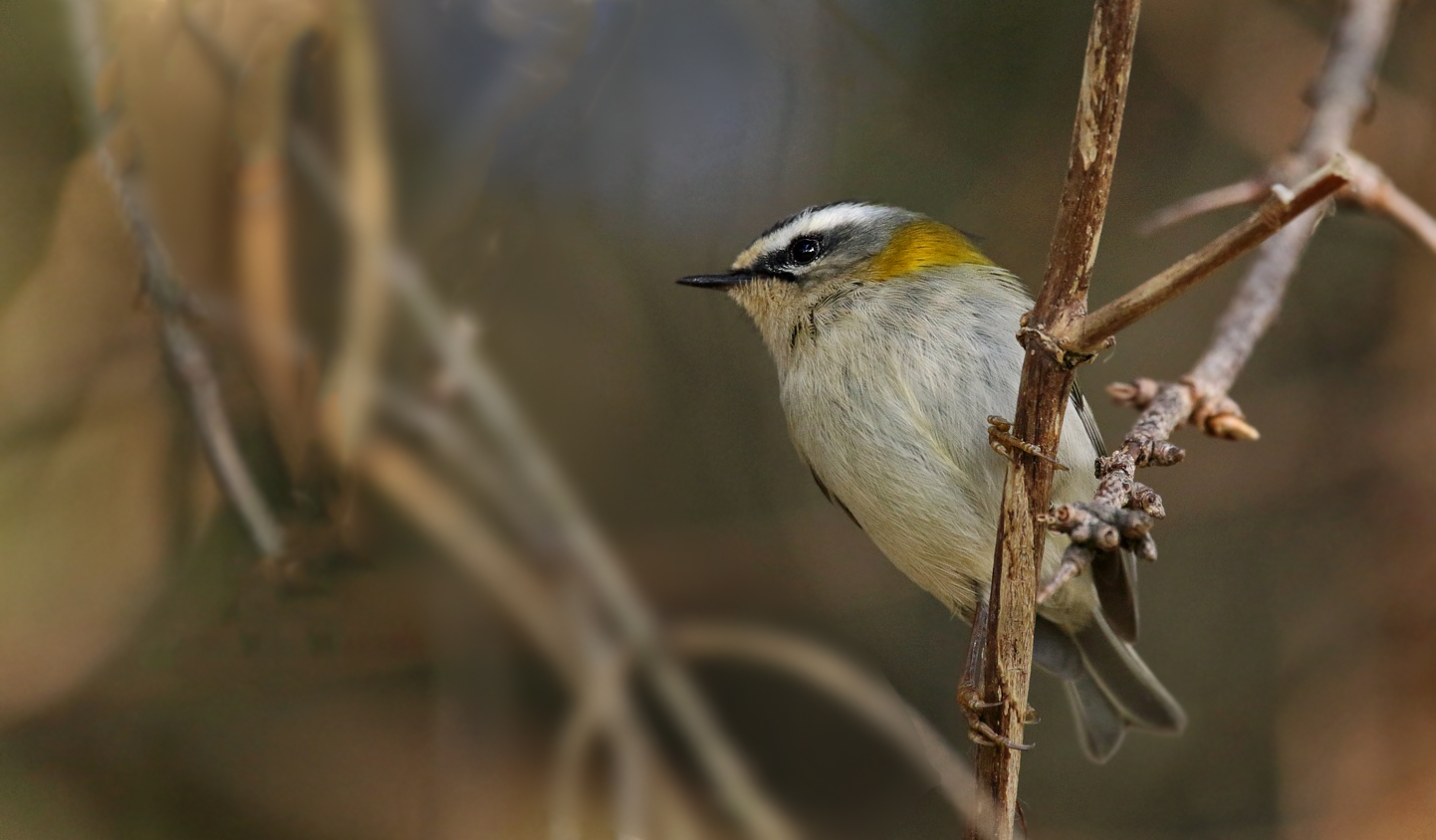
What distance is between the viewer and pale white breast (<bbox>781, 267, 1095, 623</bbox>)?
5.24ft

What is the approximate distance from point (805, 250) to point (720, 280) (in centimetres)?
16

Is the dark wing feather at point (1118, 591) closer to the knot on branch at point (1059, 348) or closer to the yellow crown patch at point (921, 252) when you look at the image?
the yellow crown patch at point (921, 252)

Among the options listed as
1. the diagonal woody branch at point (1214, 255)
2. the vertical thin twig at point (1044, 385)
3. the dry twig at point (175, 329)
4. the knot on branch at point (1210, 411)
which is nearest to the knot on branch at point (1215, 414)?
the knot on branch at point (1210, 411)

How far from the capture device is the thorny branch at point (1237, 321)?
3.44 feet

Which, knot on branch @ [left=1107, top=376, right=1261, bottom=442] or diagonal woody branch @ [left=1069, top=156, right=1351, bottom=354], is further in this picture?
knot on branch @ [left=1107, top=376, right=1261, bottom=442]

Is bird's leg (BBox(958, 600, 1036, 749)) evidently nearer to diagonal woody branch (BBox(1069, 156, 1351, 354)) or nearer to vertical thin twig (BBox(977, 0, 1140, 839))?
vertical thin twig (BBox(977, 0, 1140, 839))

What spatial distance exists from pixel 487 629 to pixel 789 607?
0.72 meters

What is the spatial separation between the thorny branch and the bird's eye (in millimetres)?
572

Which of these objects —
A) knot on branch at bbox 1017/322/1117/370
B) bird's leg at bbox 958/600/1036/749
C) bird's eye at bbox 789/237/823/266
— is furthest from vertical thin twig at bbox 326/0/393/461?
knot on branch at bbox 1017/322/1117/370

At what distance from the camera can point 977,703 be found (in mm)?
1163

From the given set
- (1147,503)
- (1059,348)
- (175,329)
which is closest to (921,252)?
(1147,503)

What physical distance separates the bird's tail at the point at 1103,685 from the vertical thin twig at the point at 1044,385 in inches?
30.3

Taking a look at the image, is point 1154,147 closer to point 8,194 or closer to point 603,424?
point 603,424

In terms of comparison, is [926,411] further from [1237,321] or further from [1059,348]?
[1059,348]
